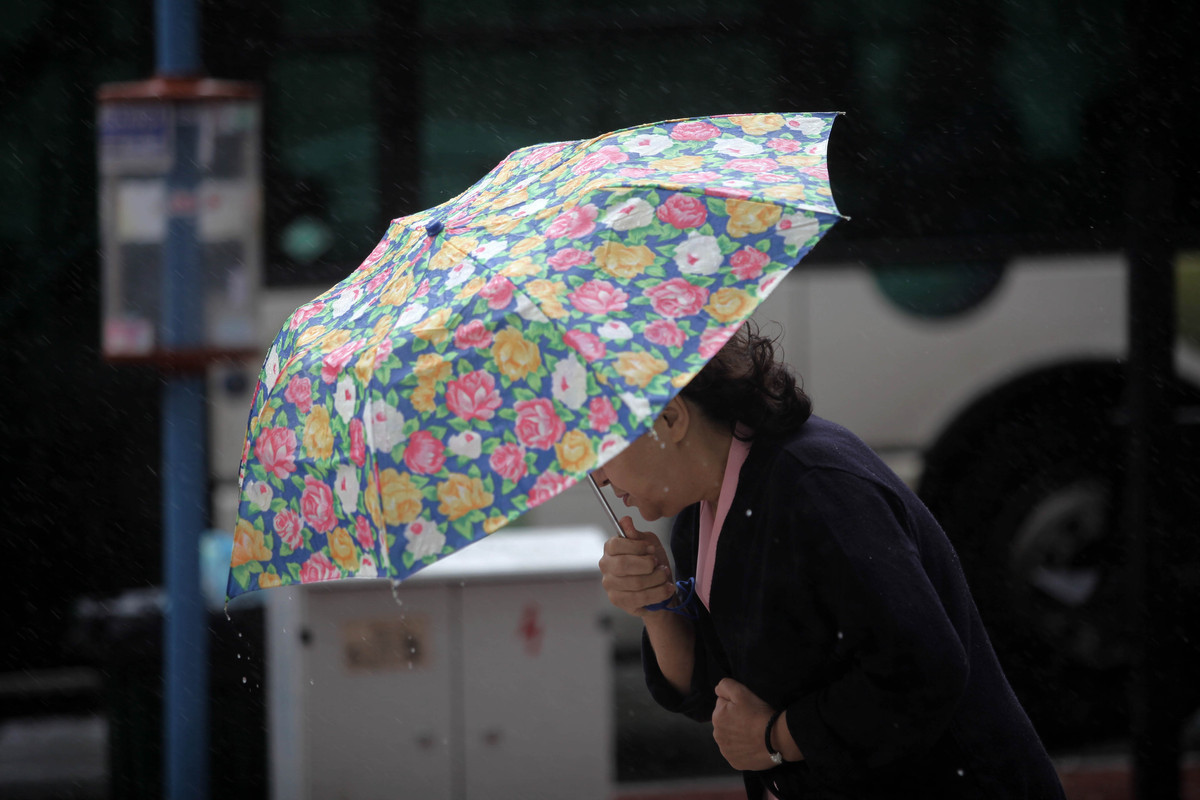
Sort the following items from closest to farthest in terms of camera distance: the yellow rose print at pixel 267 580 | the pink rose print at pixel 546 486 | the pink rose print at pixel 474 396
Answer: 1. the pink rose print at pixel 546 486
2. the pink rose print at pixel 474 396
3. the yellow rose print at pixel 267 580

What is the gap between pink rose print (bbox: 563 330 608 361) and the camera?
1.72 meters

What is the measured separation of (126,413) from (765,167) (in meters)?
4.10

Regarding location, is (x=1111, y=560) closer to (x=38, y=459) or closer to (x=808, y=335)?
(x=808, y=335)

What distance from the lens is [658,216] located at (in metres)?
1.89

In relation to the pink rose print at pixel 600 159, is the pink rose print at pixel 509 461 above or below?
below

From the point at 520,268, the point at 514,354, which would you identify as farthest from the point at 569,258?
the point at 514,354

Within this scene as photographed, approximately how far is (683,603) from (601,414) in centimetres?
67

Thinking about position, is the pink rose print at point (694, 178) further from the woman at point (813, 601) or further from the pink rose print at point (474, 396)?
the pink rose print at point (474, 396)

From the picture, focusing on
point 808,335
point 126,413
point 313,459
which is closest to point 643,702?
point 808,335

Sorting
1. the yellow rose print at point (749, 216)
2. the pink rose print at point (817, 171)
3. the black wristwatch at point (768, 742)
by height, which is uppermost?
the pink rose print at point (817, 171)

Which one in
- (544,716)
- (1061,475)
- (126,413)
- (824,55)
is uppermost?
(824,55)

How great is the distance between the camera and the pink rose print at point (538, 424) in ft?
5.60

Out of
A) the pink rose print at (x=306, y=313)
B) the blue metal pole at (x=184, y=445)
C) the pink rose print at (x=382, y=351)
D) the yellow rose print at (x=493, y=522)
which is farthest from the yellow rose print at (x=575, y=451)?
the blue metal pole at (x=184, y=445)

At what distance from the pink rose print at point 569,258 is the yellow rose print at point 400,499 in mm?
382
